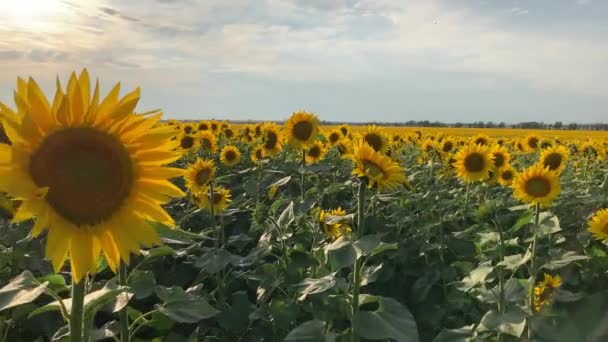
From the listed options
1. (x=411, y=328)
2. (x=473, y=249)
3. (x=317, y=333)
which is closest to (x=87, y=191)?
(x=317, y=333)

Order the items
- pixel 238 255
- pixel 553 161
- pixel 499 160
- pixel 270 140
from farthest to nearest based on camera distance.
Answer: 1. pixel 270 140
2. pixel 499 160
3. pixel 553 161
4. pixel 238 255

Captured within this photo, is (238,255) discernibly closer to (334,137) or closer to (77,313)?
(77,313)

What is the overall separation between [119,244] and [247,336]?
1956 mm

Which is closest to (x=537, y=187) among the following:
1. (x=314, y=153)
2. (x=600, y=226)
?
(x=600, y=226)

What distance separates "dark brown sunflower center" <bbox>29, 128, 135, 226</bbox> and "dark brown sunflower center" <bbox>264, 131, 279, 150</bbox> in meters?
5.58

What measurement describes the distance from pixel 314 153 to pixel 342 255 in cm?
446

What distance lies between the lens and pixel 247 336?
3498 millimetres

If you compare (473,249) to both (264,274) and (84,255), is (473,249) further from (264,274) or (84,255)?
(84,255)

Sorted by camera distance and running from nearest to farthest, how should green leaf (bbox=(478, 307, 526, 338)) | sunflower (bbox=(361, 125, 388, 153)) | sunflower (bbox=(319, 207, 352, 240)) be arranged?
green leaf (bbox=(478, 307, 526, 338)) < sunflower (bbox=(319, 207, 352, 240)) < sunflower (bbox=(361, 125, 388, 153))

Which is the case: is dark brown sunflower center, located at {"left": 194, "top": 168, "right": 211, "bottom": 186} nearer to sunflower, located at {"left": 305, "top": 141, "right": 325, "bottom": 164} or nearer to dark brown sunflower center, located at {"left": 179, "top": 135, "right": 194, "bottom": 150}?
sunflower, located at {"left": 305, "top": 141, "right": 325, "bottom": 164}

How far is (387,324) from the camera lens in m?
2.39

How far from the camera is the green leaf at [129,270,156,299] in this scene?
2.33m

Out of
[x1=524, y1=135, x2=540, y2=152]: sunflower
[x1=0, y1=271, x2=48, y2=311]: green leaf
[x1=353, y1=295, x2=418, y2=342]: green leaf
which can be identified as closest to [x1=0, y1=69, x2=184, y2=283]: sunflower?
[x1=0, y1=271, x2=48, y2=311]: green leaf

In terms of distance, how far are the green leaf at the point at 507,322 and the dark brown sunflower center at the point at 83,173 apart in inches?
71.3
